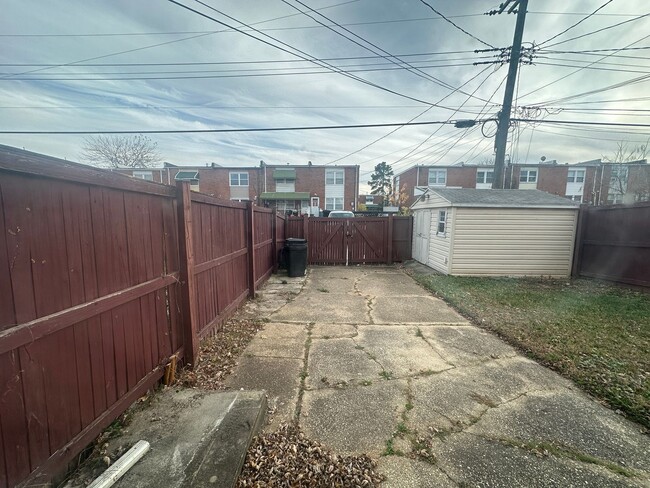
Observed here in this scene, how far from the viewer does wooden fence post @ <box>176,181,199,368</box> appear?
280 centimetres

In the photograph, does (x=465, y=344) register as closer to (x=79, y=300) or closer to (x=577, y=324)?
(x=577, y=324)

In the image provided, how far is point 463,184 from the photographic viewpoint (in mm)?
28875

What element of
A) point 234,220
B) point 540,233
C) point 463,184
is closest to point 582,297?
point 540,233

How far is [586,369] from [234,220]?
5.36 metres

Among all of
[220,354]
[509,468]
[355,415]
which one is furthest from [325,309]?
[509,468]

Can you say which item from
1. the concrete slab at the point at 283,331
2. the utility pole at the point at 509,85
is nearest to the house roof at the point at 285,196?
the utility pole at the point at 509,85

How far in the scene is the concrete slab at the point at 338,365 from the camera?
2.99 metres

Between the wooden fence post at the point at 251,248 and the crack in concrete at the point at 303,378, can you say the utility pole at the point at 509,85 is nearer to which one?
the wooden fence post at the point at 251,248

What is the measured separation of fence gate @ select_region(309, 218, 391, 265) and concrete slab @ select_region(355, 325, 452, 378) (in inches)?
256

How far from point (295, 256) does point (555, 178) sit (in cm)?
3390

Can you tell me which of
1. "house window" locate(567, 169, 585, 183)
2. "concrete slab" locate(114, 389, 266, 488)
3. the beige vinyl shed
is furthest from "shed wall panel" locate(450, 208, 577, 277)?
"house window" locate(567, 169, 585, 183)

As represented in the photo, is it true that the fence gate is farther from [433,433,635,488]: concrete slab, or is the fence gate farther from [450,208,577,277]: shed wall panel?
[433,433,635,488]: concrete slab

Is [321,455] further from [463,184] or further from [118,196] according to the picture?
[463,184]

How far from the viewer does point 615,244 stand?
728 cm
